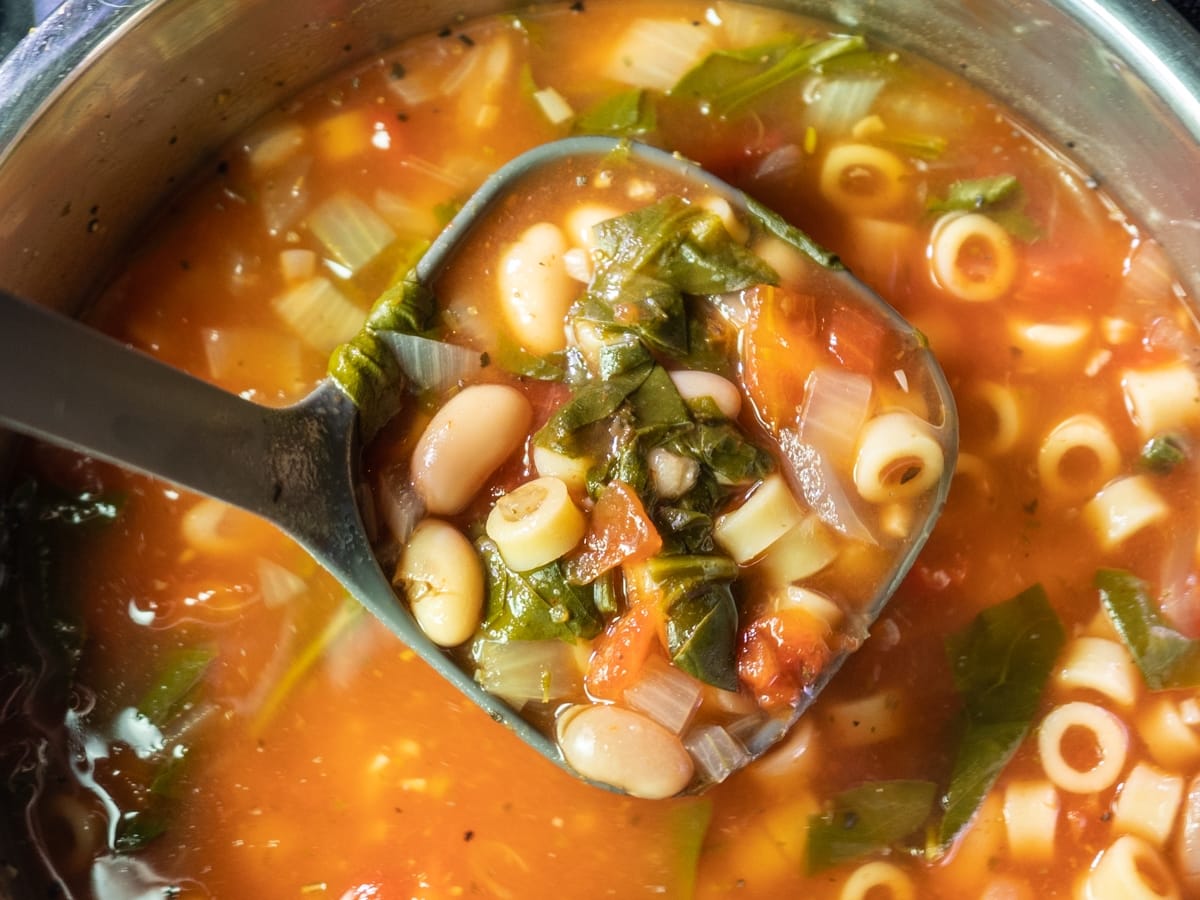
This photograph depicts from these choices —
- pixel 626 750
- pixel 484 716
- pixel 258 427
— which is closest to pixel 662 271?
pixel 258 427

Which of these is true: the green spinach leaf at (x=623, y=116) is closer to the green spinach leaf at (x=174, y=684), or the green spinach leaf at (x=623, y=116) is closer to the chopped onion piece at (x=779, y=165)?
the chopped onion piece at (x=779, y=165)

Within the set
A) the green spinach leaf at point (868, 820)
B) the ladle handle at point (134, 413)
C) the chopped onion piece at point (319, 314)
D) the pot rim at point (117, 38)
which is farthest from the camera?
the chopped onion piece at point (319, 314)

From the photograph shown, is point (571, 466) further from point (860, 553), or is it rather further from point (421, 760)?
point (421, 760)

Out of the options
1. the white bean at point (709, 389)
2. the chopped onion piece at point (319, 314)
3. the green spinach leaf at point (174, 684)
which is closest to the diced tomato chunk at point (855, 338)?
the white bean at point (709, 389)

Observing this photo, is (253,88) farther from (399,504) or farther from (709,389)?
(709,389)

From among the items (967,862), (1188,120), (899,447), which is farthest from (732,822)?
(1188,120)

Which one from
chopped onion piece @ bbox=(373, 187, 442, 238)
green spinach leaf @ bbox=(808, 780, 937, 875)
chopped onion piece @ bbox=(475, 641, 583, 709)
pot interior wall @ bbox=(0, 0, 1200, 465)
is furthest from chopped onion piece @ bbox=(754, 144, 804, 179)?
green spinach leaf @ bbox=(808, 780, 937, 875)

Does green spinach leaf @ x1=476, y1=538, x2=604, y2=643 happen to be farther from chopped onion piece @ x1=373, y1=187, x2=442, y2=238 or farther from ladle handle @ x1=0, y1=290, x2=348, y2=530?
chopped onion piece @ x1=373, y1=187, x2=442, y2=238
